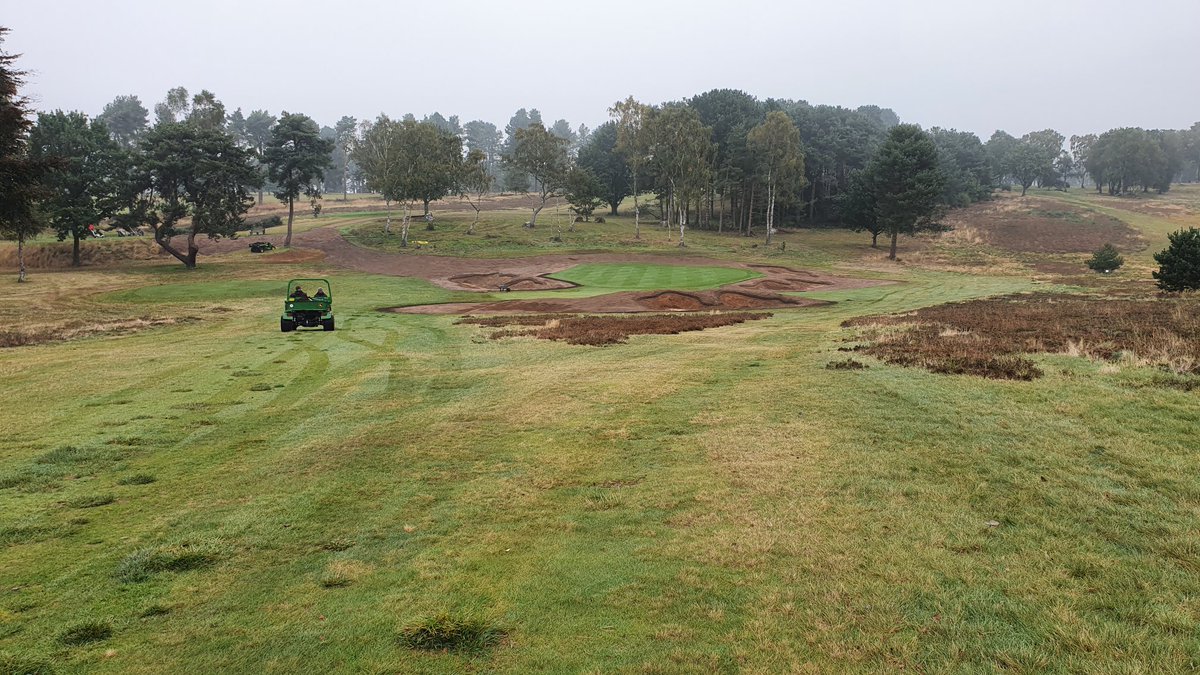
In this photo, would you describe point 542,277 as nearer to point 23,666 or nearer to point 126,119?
point 23,666

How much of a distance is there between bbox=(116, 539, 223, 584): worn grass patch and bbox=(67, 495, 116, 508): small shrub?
7.38 ft

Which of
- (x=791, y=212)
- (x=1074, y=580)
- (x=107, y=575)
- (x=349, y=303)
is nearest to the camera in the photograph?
(x=1074, y=580)

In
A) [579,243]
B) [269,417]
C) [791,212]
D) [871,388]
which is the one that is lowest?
[269,417]

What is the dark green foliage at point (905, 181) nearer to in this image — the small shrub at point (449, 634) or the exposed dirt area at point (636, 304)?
the exposed dirt area at point (636, 304)

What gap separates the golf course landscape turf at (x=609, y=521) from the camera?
5.09 meters

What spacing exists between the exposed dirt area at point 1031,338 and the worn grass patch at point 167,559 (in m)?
14.2

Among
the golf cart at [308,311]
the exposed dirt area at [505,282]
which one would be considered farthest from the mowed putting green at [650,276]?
the golf cart at [308,311]

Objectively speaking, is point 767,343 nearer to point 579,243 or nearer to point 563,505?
point 563,505

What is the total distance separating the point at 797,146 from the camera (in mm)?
89188

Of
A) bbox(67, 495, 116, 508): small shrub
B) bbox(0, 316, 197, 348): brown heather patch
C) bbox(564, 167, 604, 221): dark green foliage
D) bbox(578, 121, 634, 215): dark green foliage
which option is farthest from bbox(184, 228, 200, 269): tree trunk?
bbox(578, 121, 634, 215): dark green foliage

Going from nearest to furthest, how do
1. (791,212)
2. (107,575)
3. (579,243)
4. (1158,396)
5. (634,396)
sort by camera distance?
(107,575) → (1158,396) → (634,396) → (579,243) → (791,212)

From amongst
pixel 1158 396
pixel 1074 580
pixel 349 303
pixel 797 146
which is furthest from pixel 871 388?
pixel 797 146

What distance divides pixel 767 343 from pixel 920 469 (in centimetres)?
1324

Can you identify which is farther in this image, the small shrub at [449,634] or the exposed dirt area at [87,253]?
the exposed dirt area at [87,253]
